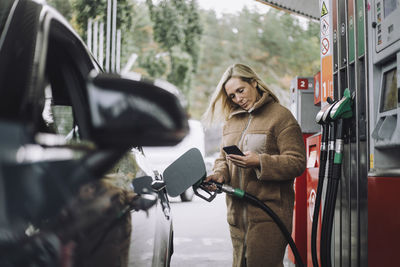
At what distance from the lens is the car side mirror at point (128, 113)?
0.82 m

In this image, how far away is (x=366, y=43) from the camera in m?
2.60

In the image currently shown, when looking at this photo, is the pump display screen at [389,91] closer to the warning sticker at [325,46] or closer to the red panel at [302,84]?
the warning sticker at [325,46]

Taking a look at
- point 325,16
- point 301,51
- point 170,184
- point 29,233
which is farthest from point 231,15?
point 29,233

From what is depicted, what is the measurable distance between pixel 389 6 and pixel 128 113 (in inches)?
75.3

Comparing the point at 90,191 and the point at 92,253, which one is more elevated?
the point at 90,191

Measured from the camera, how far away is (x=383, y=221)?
2336 millimetres

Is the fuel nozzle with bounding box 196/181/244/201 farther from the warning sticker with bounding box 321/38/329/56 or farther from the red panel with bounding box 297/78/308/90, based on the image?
the red panel with bounding box 297/78/308/90

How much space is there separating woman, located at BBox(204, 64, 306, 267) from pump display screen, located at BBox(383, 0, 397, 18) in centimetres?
82

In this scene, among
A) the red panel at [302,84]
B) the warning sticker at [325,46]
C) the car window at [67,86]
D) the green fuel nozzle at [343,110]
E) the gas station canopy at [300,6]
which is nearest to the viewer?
the car window at [67,86]

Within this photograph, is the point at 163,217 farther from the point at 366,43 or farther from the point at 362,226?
the point at 366,43

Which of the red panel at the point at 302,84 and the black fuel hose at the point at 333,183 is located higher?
the red panel at the point at 302,84

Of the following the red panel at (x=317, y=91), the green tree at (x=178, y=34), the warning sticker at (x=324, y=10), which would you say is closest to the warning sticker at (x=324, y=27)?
the warning sticker at (x=324, y=10)

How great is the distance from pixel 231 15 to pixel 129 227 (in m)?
22.4

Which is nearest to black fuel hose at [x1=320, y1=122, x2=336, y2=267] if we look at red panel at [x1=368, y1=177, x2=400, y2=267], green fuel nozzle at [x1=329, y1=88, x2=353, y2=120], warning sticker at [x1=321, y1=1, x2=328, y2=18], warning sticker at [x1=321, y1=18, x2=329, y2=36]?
green fuel nozzle at [x1=329, y1=88, x2=353, y2=120]
